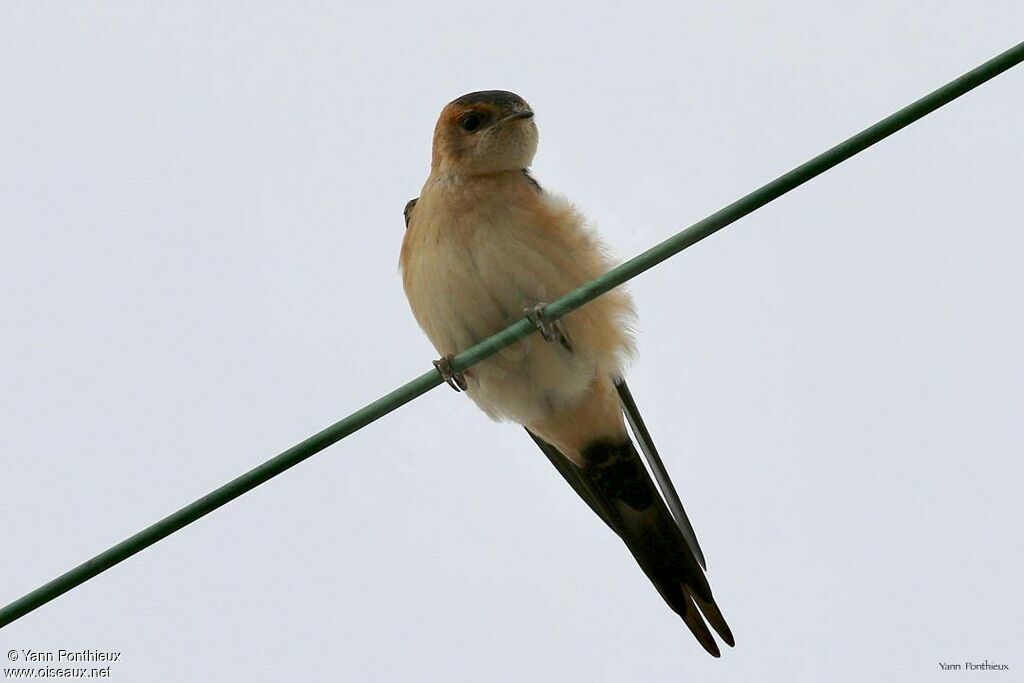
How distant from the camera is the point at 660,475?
606 centimetres

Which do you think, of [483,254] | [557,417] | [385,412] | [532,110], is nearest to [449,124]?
[532,110]

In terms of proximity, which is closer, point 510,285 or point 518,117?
point 510,285

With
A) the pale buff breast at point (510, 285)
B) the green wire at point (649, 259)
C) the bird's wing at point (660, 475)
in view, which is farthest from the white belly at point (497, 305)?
the green wire at point (649, 259)

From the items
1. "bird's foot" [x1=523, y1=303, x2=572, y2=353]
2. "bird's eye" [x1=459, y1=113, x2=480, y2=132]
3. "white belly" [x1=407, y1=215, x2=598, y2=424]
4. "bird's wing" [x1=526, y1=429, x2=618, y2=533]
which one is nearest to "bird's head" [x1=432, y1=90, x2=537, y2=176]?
"bird's eye" [x1=459, y1=113, x2=480, y2=132]

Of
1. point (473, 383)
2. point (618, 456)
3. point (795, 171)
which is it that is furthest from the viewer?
point (618, 456)

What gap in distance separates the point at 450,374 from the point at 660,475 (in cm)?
119

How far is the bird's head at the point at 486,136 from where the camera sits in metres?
6.13

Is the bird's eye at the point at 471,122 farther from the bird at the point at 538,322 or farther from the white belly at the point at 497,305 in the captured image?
the white belly at the point at 497,305

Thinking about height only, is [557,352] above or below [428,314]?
below

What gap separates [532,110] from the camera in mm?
6363

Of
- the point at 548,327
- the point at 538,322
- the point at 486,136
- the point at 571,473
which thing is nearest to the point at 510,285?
the point at 548,327

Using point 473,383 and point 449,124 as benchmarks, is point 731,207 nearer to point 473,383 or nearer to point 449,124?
point 473,383

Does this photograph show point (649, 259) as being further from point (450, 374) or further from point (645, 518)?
point (645, 518)

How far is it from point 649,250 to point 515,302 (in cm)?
199
